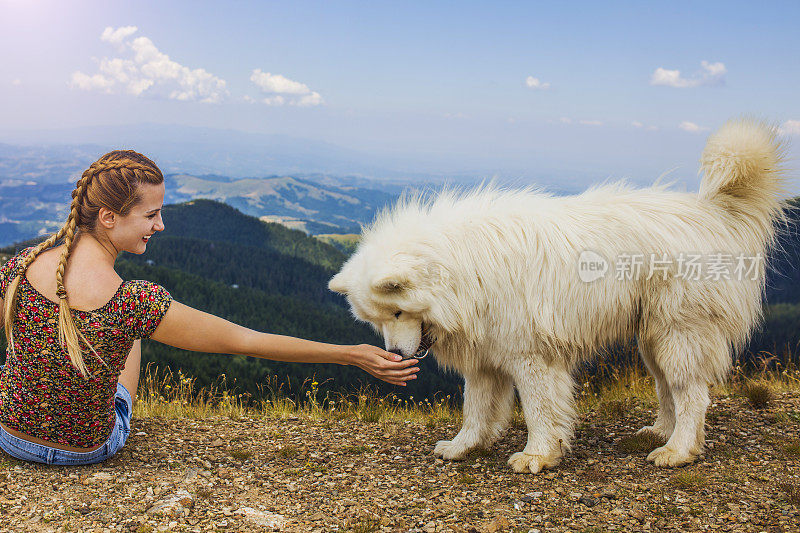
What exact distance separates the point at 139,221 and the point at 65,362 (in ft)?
3.22

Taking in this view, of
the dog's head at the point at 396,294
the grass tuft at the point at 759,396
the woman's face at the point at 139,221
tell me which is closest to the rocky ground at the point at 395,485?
the grass tuft at the point at 759,396

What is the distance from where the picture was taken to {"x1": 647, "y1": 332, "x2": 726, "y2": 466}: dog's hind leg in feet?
14.1

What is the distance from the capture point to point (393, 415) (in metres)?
6.04

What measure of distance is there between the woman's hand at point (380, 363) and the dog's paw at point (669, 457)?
2161 mm

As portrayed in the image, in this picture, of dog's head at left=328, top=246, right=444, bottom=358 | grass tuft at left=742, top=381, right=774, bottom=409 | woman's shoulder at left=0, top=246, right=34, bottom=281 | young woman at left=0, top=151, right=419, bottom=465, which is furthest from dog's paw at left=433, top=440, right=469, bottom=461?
woman's shoulder at left=0, top=246, right=34, bottom=281

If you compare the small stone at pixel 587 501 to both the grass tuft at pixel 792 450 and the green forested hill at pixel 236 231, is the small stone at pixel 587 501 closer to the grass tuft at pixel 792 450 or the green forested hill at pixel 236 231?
the grass tuft at pixel 792 450

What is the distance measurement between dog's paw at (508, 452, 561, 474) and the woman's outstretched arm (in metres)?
1.36

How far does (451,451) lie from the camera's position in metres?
4.75

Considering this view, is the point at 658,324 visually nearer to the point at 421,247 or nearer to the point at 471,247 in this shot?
the point at 471,247

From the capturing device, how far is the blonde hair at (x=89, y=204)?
312cm

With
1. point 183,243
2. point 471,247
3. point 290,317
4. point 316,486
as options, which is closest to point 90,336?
point 316,486

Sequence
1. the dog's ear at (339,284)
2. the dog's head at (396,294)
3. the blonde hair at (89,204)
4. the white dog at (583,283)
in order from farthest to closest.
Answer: the dog's ear at (339,284) → the white dog at (583,283) → the dog's head at (396,294) → the blonde hair at (89,204)

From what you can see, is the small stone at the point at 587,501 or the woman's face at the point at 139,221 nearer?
the woman's face at the point at 139,221

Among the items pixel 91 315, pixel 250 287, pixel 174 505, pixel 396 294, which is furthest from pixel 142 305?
pixel 250 287
